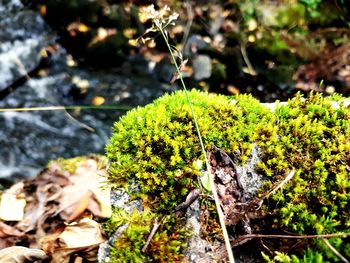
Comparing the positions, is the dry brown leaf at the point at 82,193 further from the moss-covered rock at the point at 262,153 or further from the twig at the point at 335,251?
the twig at the point at 335,251

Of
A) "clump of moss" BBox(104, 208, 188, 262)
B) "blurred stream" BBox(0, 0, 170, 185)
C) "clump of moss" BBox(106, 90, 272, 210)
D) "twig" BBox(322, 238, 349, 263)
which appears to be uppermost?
"blurred stream" BBox(0, 0, 170, 185)

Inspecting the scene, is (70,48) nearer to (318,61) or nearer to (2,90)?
(2,90)

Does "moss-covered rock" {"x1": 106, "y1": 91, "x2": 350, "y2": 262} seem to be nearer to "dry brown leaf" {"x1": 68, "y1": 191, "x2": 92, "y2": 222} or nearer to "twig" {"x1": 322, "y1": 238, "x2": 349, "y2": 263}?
"twig" {"x1": 322, "y1": 238, "x2": 349, "y2": 263}

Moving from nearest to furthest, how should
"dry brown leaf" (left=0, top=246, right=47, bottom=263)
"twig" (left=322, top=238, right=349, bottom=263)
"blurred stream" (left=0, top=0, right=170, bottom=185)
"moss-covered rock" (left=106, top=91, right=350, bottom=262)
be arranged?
"twig" (left=322, top=238, right=349, bottom=263) → "moss-covered rock" (left=106, top=91, right=350, bottom=262) → "dry brown leaf" (left=0, top=246, right=47, bottom=263) → "blurred stream" (left=0, top=0, right=170, bottom=185)

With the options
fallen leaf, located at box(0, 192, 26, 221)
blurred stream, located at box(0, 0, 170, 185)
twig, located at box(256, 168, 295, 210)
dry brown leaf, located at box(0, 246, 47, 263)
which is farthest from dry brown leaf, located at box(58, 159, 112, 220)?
twig, located at box(256, 168, 295, 210)

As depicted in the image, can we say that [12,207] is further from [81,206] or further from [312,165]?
[312,165]

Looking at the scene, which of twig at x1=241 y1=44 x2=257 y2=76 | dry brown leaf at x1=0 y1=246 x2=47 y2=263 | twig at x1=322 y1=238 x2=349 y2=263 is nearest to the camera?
twig at x1=322 y1=238 x2=349 y2=263
